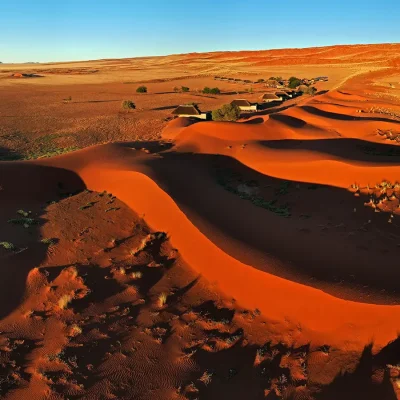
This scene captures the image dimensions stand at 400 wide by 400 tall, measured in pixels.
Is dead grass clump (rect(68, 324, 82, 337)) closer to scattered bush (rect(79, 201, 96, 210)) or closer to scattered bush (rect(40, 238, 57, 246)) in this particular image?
scattered bush (rect(40, 238, 57, 246))

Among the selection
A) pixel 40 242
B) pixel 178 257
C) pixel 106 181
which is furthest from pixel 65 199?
pixel 178 257

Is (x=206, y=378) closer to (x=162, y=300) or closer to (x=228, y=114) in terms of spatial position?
(x=162, y=300)

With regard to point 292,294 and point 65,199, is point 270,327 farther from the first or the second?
point 65,199

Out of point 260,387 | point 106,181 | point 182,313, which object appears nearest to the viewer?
point 260,387

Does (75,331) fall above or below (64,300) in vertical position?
below

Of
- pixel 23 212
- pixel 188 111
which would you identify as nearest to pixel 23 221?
pixel 23 212

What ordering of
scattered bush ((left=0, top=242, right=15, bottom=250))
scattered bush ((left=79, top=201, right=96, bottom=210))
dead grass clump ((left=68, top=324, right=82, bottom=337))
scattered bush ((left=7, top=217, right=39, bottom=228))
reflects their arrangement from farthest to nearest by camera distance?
1. scattered bush ((left=79, top=201, right=96, bottom=210))
2. scattered bush ((left=7, top=217, right=39, bottom=228))
3. scattered bush ((left=0, top=242, right=15, bottom=250))
4. dead grass clump ((left=68, top=324, right=82, bottom=337))

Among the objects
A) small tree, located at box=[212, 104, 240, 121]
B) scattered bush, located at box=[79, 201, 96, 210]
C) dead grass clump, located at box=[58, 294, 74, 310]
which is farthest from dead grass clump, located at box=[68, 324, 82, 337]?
small tree, located at box=[212, 104, 240, 121]

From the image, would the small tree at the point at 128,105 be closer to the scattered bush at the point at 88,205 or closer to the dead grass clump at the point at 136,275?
the scattered bush at the point at 88,205

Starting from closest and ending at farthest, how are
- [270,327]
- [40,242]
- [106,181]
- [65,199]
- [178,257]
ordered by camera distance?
[270,327] → [178,257] → [40,242] → [65,199] → [106,181]
